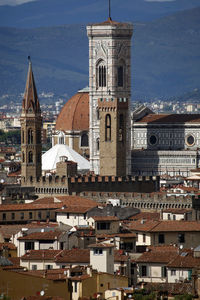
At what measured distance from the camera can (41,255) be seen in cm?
4972

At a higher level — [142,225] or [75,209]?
[75,209]

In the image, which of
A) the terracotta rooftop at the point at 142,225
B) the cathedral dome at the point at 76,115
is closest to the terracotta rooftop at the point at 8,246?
the terracotta rooftop at the point at 142,225

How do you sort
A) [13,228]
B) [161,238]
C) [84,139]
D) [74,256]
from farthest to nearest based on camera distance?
[84,139]
[13,228]
[161,238]
[74,256]

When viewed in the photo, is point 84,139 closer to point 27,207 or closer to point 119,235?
point 27,207

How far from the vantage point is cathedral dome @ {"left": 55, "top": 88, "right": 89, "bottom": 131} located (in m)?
148

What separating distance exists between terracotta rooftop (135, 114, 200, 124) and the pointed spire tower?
157 ft

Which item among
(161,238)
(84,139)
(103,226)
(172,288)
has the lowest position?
(172,288)

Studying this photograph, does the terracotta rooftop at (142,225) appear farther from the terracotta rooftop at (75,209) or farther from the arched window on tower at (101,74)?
the arched window on tower at (101,74)

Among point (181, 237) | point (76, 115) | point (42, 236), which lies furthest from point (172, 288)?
point (76, 115)

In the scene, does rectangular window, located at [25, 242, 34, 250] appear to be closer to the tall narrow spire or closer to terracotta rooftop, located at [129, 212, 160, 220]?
terracotta rooftop, located at [129, 212, 160, 220]

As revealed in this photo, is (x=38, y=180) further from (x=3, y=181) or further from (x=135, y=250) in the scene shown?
(x=135, y=250)

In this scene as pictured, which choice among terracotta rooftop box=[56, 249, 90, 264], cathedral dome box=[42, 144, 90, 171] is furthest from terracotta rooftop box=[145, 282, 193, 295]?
cathedral dome box=[42, 144, 90, 171]

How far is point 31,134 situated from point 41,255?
48.6 metres

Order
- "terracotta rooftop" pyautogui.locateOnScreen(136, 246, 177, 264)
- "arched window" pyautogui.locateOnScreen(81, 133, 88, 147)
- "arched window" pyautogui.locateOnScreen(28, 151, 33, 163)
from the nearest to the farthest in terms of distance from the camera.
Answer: "terracotta rooftop" pyautogui.locateOnScreen(136, 246, 177, 264), "arched window" pyautogui.locateOnScreen(28, 151, 33, 163), "arched window" pyautogui.locateOnScreen(81, 133, 88, 147)
